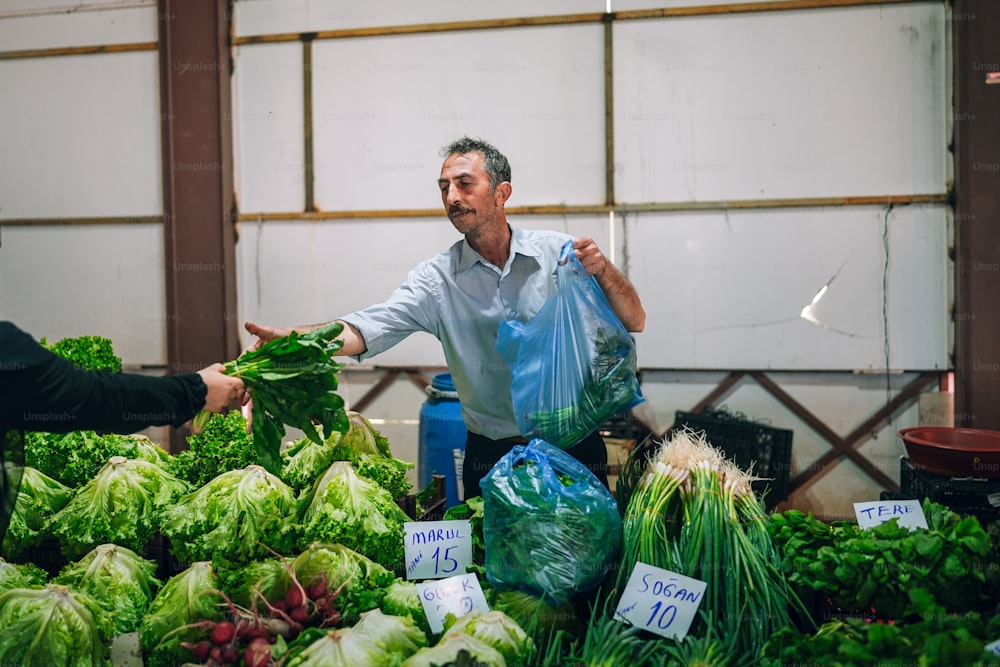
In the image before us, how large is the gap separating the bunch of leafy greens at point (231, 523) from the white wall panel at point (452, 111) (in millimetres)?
3541

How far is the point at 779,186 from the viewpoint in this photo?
16.3 ft

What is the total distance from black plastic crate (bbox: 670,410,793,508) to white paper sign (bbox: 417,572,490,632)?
2988 mm

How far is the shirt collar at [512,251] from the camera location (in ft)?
9.18

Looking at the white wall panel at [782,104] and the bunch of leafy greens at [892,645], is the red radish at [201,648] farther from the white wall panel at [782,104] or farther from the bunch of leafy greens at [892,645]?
the white wall panel at [782,104]

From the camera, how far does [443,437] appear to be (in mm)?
4438

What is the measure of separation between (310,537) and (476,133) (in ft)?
12.5

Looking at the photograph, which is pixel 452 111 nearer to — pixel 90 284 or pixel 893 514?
pixel 90 284

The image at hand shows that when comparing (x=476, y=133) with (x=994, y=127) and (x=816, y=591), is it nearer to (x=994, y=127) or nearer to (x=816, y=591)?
(x=994, y=127)

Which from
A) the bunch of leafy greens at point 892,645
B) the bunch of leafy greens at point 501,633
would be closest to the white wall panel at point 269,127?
the bunch of leafy greens at point 501,633

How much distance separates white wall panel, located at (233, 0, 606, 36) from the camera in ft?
17.0

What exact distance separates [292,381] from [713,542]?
1130 mm

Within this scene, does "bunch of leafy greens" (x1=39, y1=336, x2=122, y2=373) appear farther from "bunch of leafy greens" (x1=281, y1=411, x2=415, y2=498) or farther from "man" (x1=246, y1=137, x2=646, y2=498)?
"man" (x1=246, y1=137, x2=646, y2=498)

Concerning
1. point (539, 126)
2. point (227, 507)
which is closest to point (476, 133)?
point (539, 126)

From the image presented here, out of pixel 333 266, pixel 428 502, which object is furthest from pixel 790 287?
pixel 428 502
